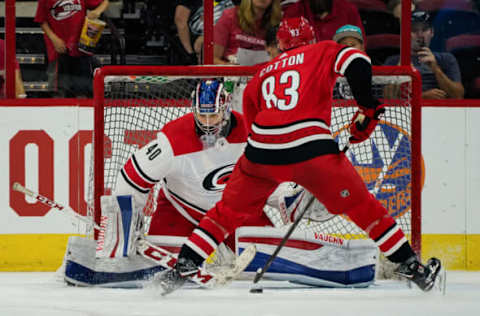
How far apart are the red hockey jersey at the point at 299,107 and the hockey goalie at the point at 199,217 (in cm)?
39

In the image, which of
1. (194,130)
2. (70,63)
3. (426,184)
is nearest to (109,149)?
(194,130)

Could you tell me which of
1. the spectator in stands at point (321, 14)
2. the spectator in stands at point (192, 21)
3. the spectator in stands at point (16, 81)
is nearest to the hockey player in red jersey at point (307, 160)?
the spectator in stands at point (321, 14)

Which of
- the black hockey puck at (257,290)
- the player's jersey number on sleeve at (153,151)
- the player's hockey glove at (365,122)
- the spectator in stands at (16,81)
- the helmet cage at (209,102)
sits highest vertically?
the spectator in stands at (16,81)

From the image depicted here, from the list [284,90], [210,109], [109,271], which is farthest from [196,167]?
[284,90]

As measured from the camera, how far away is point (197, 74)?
Result: 364 centimetres

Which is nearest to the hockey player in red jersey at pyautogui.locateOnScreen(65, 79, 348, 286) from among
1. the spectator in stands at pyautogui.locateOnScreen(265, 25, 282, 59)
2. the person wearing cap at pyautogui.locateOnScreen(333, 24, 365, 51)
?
the spectator in stands at pyautogui.locateOnScreen(265, 25, 282, 59)

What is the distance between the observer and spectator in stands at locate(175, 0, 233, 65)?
423 centimetres

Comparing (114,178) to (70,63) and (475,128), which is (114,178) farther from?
(475,128)

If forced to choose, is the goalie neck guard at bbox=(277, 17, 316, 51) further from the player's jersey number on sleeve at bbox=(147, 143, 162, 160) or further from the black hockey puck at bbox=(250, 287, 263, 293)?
the black hockey puck at bbox=(250, 287, 263, 293)

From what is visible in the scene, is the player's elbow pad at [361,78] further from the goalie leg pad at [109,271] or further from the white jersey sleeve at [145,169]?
the goalie leg pad at [109,271]

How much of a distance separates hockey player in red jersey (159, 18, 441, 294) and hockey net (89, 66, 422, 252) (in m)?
0.72

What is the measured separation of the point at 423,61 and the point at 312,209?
1.35 meters

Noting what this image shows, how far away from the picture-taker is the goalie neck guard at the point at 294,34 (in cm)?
306

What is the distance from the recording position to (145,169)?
329 centimetres
